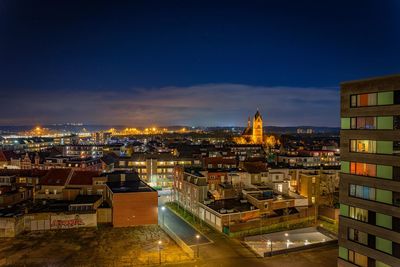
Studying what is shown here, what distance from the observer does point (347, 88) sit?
92.8 ft

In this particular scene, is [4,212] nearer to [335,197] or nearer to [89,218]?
[89,218]

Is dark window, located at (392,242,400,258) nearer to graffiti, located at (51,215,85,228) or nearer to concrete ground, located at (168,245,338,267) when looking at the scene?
concrete ground, located at (168,245,338,267)

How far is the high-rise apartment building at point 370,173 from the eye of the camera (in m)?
25.0

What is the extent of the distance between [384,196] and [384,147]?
140 inches

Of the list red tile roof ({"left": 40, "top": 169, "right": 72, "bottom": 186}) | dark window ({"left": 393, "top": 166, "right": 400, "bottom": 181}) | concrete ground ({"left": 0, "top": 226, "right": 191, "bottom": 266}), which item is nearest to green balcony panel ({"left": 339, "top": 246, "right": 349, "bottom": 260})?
dark window ({"left": 393, "top": 166, "right": 400, "bottom": 181})

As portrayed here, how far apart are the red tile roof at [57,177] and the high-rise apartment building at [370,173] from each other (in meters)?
44.8

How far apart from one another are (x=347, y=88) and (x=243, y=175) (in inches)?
1354

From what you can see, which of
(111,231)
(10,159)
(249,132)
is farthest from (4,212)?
(249,132)

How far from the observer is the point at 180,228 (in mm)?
47312

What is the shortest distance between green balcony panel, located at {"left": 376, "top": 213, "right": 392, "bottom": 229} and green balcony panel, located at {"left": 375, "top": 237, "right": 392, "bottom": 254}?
3.41 ft

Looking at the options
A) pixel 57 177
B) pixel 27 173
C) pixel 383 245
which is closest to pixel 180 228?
pixel 57 177

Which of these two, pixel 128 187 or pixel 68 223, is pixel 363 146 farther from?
pixel 68 223

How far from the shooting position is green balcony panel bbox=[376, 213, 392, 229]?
25.0 metres

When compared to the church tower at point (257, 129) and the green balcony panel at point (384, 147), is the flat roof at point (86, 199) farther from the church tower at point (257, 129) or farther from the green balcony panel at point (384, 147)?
the church tower at point (257, 129)
